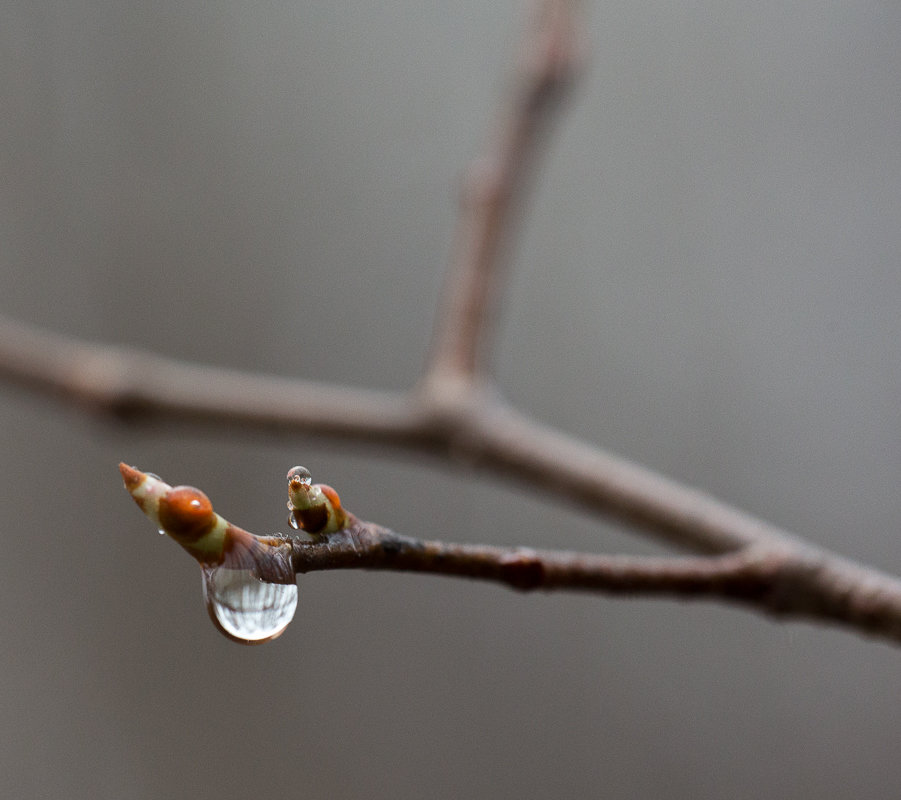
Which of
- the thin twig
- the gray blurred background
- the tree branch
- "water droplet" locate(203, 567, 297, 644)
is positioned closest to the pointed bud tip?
"water droplet" locate(203, 567, 297, 644)

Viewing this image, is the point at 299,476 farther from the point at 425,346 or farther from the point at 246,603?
the point at 425,346

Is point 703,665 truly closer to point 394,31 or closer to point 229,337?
point 229,337

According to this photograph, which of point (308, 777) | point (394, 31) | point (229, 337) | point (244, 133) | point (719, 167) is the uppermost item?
point (394, 31)

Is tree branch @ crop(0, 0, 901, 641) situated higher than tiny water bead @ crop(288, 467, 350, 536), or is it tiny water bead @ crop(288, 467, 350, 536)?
tree branch @ crop(0, 0, 901, 641)

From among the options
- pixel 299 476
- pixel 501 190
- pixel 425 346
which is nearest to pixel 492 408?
pixel 501 190

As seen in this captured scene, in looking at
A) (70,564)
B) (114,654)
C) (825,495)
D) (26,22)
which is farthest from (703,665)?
(26,22)

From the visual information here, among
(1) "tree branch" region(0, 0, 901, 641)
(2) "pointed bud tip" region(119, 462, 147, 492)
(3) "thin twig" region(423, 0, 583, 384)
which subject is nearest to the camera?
(2) "pointed bud tip" region(119, 462, 147, 492)

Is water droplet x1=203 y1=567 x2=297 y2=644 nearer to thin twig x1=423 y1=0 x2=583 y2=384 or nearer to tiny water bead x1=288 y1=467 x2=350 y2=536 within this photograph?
tiny water bead x1=288 y1=467 x2=350 y2=536

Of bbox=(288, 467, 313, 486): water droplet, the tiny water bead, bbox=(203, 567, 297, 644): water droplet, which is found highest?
bbox=(288, 467, 313, 486): water droplet
